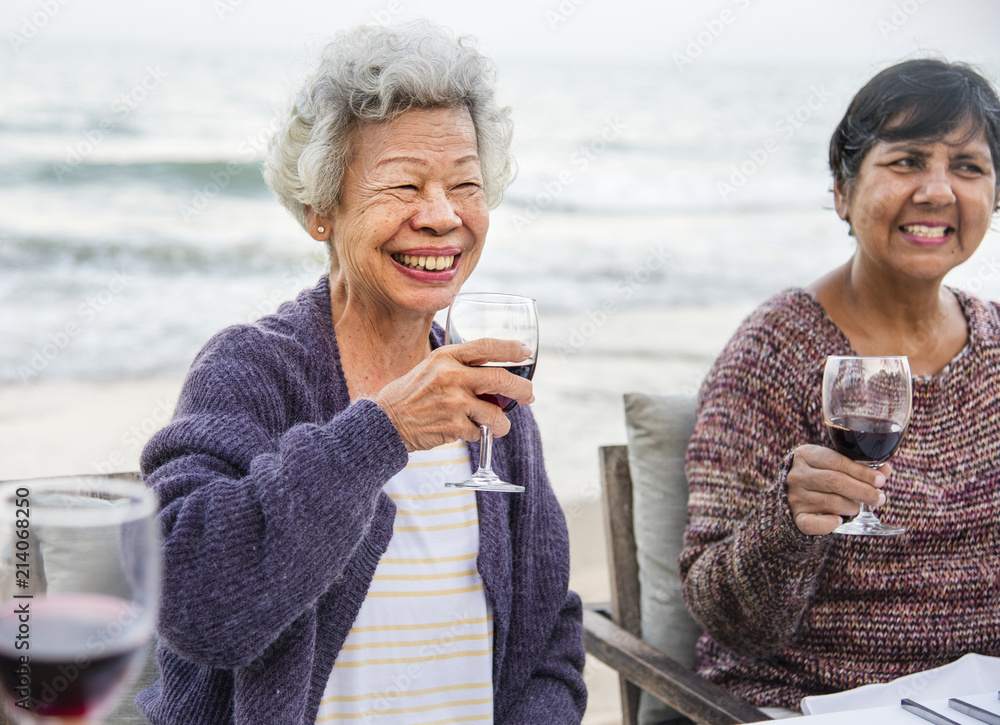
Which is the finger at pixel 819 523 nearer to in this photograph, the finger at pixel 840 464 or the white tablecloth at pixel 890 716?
the finger at pixel 840 464

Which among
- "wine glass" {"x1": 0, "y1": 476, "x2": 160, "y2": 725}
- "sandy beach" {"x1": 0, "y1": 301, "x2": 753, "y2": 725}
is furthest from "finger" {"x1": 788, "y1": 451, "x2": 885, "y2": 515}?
"sandy beach" {"x1": 0, "y1": 301, "x2": 753, "y2": 725}

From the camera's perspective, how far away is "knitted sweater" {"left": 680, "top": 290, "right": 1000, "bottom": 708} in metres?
2.16

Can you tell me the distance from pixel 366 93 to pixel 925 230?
4.61ft

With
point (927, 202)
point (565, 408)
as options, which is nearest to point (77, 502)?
point (927, 202)

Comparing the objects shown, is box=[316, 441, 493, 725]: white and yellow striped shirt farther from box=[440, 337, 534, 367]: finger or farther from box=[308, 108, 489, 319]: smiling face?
box=[440, 337, 534, 367]: finger

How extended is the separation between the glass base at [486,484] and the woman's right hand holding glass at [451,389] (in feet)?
0.31

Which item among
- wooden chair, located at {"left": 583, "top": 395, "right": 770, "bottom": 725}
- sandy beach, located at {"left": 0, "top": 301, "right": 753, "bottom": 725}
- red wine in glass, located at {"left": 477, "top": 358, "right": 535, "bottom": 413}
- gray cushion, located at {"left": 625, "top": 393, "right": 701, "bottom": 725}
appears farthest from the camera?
sandy beach, located at {"left": 0, "top": 301, "right": 753, "bottom": 725}

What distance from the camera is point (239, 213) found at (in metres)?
12.4

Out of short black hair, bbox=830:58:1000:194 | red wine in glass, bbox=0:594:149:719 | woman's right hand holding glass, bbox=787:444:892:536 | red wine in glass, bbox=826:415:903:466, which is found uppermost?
short black hair, bbox=830:58:1000:194

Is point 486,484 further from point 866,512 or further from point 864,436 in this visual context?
point 866,512

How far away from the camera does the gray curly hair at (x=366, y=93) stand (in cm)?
181

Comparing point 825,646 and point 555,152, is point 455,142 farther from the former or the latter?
point 555,152

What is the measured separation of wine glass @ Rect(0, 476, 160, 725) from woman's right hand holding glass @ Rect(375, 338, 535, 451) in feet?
2.60

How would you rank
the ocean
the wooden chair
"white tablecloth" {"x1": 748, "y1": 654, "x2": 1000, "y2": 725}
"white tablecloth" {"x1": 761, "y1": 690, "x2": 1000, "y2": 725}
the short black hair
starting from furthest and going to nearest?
the ocean, the short black hair, the wooden chair, "white tablecloth" {"x1": 748, "y1": 654, "x2": 1000, "y2": 725}, "white tablecloth" {"x1": 761, "y1": 690, "x2": 1000, "y2": 725}
